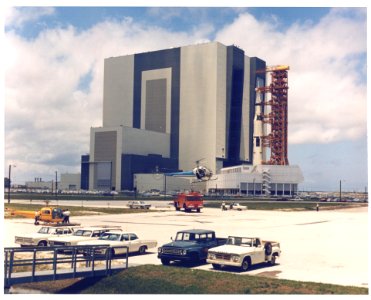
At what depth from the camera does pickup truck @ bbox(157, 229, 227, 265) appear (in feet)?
85.2

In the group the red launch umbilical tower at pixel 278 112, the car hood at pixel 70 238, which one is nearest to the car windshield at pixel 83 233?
the car hood at pixel 70 238

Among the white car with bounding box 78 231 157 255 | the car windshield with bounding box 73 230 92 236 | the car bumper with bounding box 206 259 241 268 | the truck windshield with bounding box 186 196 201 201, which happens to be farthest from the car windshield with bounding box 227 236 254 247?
the truck windshield with bounding box 186 196 201 201

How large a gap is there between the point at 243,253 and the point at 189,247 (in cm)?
309

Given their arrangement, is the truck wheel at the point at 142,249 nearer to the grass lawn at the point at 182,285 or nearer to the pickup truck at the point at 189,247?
the pickup truck at the point at 189,247

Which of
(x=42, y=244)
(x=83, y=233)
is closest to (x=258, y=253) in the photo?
(x=83, y=233)

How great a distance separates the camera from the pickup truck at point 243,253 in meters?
24.7

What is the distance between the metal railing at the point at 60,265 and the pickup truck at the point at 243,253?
4.65 meters

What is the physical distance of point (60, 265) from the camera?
26828 millimetres

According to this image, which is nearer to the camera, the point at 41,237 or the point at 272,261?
the point at 272,261

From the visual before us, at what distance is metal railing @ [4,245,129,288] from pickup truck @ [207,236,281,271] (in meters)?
4.65

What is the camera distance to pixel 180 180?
7702 inches

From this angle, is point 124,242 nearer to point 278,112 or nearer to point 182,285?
point 182,285

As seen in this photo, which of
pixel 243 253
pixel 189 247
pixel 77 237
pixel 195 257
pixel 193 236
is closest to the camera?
pixel 243 253

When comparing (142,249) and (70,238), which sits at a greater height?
(70,238)
